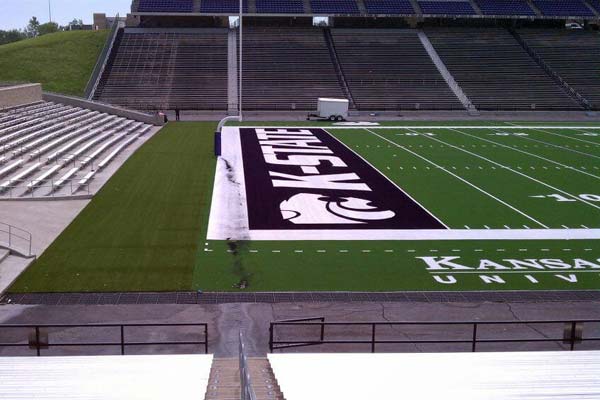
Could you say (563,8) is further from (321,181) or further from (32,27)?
(32,27)

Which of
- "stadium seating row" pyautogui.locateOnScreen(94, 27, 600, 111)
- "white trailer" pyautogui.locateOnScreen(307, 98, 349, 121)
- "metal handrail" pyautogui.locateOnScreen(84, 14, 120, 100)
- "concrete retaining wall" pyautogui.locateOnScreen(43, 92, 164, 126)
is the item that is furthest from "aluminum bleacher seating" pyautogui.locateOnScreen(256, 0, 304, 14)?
"concrete retaining wall" pyautogui.locateOnScreen(43, 92, 164, 126)

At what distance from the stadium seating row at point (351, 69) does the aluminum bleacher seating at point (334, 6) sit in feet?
6.36

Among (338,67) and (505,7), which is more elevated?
(505,7)

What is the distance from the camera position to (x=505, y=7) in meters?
65.2

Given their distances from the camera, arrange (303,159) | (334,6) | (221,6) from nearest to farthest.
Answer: (303,159) < (221,6) < (334,6)

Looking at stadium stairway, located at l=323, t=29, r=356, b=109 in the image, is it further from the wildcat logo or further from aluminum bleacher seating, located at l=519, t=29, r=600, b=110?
the wildcat logo

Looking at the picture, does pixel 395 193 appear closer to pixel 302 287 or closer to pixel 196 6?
pixel 302 287

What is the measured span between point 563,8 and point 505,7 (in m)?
6.21

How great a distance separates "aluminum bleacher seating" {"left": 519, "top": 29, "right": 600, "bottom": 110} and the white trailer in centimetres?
2237

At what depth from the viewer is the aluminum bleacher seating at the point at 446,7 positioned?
6362cm

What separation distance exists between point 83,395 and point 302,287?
708cm

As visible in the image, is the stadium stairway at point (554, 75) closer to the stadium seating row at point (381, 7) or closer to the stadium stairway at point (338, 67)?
the stadium seating row at point (381, 7)

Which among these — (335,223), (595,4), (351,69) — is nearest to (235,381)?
(335,223)

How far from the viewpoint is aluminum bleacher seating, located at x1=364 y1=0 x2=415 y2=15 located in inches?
2498
